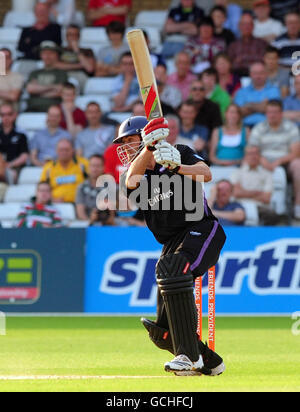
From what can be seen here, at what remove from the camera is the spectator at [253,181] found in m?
14.0

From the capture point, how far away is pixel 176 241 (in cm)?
721

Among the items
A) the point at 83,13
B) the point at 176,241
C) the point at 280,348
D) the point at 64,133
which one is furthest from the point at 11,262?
the point at 83,13

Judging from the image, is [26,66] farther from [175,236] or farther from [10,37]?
[175,236]

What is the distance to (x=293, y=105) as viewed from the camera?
15.2 meters

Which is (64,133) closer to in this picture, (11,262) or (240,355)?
(11,262)

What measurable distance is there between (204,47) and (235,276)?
4.91 metres

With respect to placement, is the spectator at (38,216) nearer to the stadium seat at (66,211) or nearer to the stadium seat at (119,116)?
the stadium seat at (66,211)

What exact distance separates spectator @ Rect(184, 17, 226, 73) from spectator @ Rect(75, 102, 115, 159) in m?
2.03

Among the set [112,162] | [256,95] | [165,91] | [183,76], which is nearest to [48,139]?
[112,162]

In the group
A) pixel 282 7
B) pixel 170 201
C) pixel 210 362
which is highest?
pixel 170 201

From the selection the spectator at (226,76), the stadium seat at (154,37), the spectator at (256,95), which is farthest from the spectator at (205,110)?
the stadium seat at (154,37)

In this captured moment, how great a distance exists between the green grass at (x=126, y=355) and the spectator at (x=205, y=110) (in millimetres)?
3570

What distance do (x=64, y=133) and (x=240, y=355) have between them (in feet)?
23.9

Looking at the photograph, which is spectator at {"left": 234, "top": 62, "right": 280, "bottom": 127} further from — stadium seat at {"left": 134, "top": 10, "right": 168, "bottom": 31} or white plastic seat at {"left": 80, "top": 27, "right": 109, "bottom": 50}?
white plastic seat at {"left": 80, "top": 27, "right": 109, "bottom": 50}
